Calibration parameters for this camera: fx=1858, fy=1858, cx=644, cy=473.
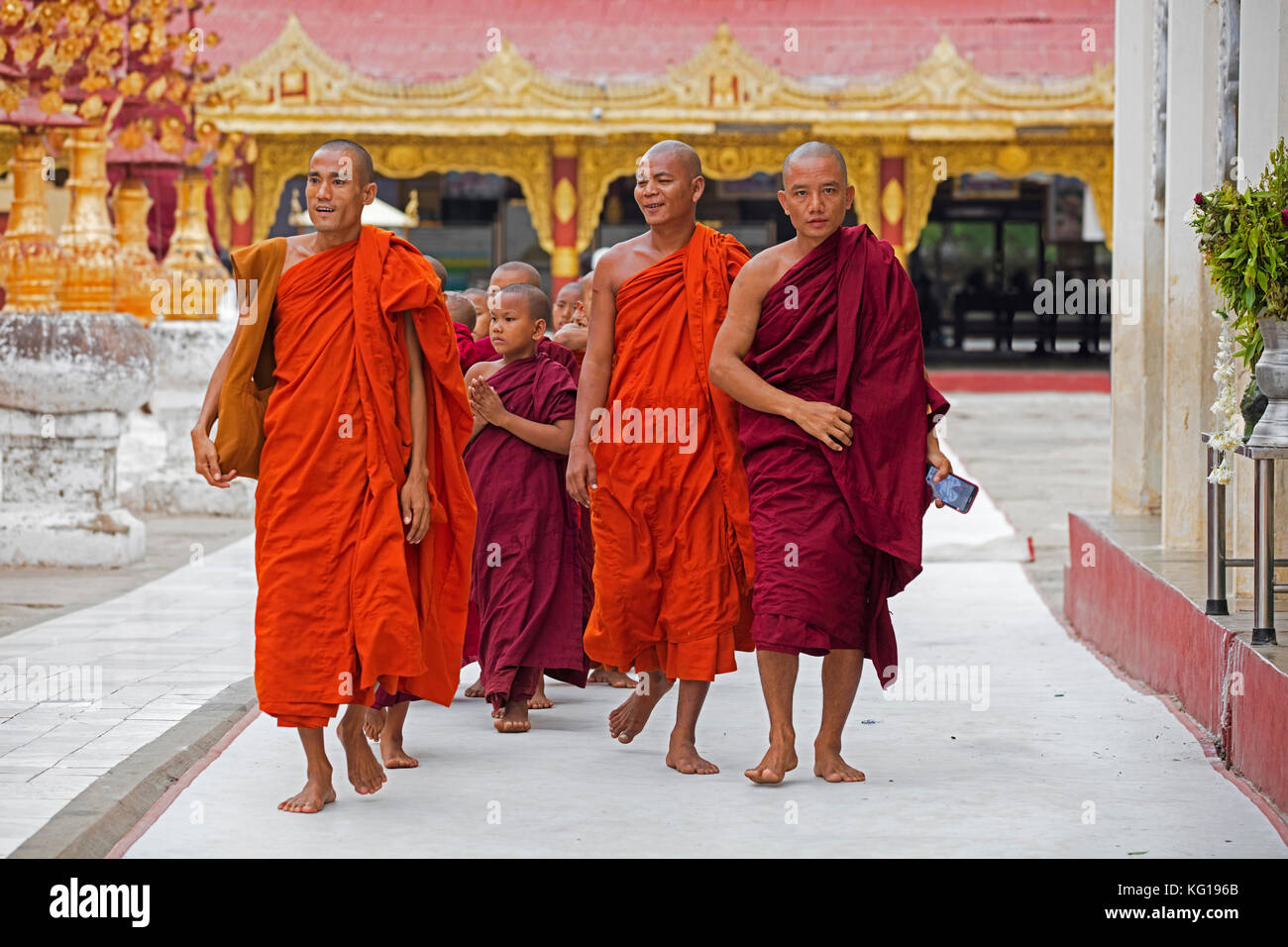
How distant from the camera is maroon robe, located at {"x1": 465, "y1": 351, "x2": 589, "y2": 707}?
5316 millimetres

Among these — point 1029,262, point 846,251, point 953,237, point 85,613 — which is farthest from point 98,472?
point 1029,262

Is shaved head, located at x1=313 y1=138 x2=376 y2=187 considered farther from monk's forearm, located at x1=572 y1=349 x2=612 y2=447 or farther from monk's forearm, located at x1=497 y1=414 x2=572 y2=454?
monk's forearm, located at x1=497 y1=414 x2=572 y2=454

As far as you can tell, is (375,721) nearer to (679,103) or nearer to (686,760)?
(686,760)

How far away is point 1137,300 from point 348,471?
453 centimetres

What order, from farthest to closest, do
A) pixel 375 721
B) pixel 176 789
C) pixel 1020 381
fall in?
pixel 1020 381
pixel 375 721
pixel 176 789

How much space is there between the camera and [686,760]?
15.2 ft

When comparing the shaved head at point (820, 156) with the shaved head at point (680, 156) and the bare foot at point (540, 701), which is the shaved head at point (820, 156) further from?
the bare foot at point (540, 701)

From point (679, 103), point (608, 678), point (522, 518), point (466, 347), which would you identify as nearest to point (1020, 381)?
point (679, 103)

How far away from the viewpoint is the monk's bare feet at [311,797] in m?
4.21

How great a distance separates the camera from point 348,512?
13.9ft

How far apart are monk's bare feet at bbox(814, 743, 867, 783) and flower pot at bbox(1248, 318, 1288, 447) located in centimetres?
127

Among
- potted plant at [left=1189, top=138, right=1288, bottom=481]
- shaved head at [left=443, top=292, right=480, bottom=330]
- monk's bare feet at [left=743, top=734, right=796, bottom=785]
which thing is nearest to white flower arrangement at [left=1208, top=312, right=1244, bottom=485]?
potted plant at [left=1189, top=138, right=1288, bottom=481]

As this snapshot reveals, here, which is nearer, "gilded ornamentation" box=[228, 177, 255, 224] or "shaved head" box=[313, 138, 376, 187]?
"shaved head" box=[313, 138, 376, 187]
